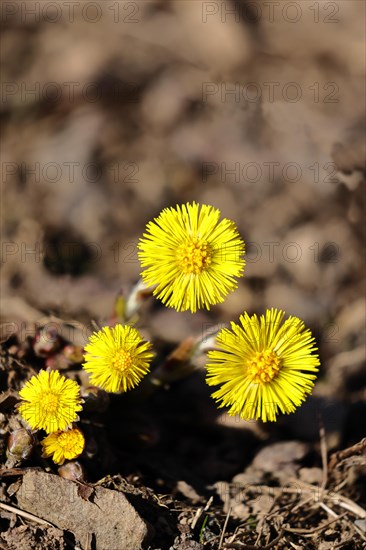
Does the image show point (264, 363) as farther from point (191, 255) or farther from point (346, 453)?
point (346, 453)

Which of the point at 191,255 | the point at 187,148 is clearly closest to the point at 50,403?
the point at 191,255

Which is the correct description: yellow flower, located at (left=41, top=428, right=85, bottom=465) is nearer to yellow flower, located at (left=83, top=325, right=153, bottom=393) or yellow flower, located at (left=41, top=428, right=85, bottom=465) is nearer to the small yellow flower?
the small yellow flower

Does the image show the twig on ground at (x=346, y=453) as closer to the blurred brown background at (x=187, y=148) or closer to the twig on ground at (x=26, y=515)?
the blurred brown background at (x=187, y=148)

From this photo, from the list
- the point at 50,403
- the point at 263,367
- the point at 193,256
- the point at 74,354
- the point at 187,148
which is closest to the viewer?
the point at 50,403

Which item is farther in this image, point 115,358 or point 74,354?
point 74,354

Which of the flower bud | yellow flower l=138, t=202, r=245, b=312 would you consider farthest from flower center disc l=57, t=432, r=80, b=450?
yellow flower l=138, t=202, r=245, b=312

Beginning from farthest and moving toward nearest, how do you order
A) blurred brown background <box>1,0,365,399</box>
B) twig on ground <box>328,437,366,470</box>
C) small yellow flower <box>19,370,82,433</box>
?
1. blurred brown background <box>1,0,365,399</box>
2. twig on ground <box>328,437,366,470</box>
3. small yellow flower <box>19,370,82,433</box>

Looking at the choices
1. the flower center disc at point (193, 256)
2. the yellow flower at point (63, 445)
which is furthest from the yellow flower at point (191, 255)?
the yellow flower at point (63, 445)
